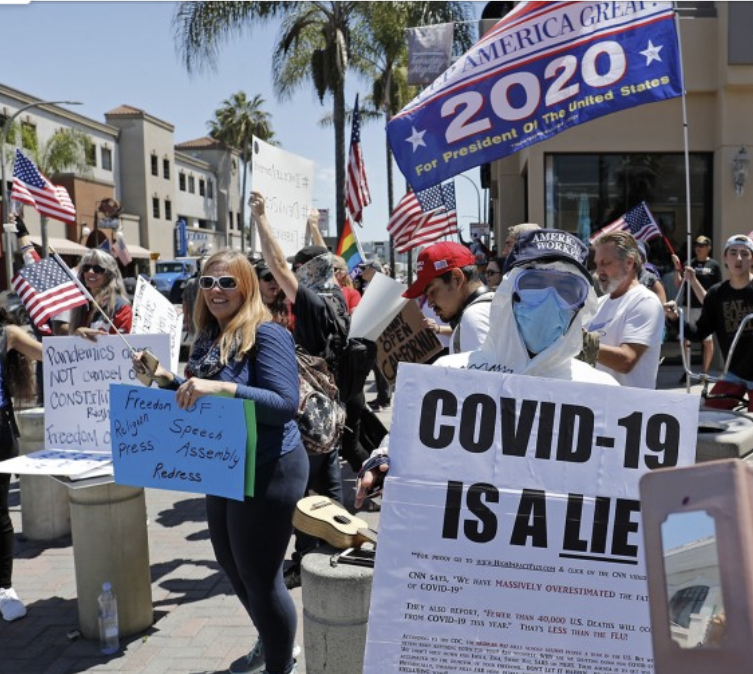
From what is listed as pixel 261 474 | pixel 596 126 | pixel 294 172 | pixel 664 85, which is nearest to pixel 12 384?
pixel 261 474

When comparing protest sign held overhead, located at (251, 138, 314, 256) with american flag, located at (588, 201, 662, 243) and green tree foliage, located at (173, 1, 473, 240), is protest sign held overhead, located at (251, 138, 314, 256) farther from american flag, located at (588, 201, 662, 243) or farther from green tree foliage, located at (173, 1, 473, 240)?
green tree foliage, located at (173, 1, 473, 240)

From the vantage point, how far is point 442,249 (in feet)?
11.4

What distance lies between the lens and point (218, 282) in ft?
10.6

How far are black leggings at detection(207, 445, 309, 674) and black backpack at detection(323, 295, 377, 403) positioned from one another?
1.57m

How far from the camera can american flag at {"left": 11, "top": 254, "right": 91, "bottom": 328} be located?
4707 millimetres

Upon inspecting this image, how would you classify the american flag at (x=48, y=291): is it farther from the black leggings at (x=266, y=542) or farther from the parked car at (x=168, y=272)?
the parked car at (x=168, y=272)

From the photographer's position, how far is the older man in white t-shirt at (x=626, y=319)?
4031 mm

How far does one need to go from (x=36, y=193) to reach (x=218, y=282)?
502cm

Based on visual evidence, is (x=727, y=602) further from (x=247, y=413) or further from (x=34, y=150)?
(x=34, y=150)

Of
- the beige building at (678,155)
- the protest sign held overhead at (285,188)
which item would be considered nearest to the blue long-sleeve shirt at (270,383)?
the protest sign held overhead at (285,188)

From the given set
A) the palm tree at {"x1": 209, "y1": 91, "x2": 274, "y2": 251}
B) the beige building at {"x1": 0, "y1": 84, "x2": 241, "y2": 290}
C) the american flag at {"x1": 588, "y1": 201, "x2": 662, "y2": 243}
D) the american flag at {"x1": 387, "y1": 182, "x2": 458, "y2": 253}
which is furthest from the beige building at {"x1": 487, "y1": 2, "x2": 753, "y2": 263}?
the palm tree at {"x1": 209, "y1": 91, "x2": 274, "y2": 251}

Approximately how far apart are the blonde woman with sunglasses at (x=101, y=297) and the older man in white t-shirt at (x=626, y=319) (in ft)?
9.55

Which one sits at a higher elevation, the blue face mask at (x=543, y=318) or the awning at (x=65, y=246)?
the awning at (x=65, y=246)

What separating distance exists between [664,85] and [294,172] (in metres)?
2.65
